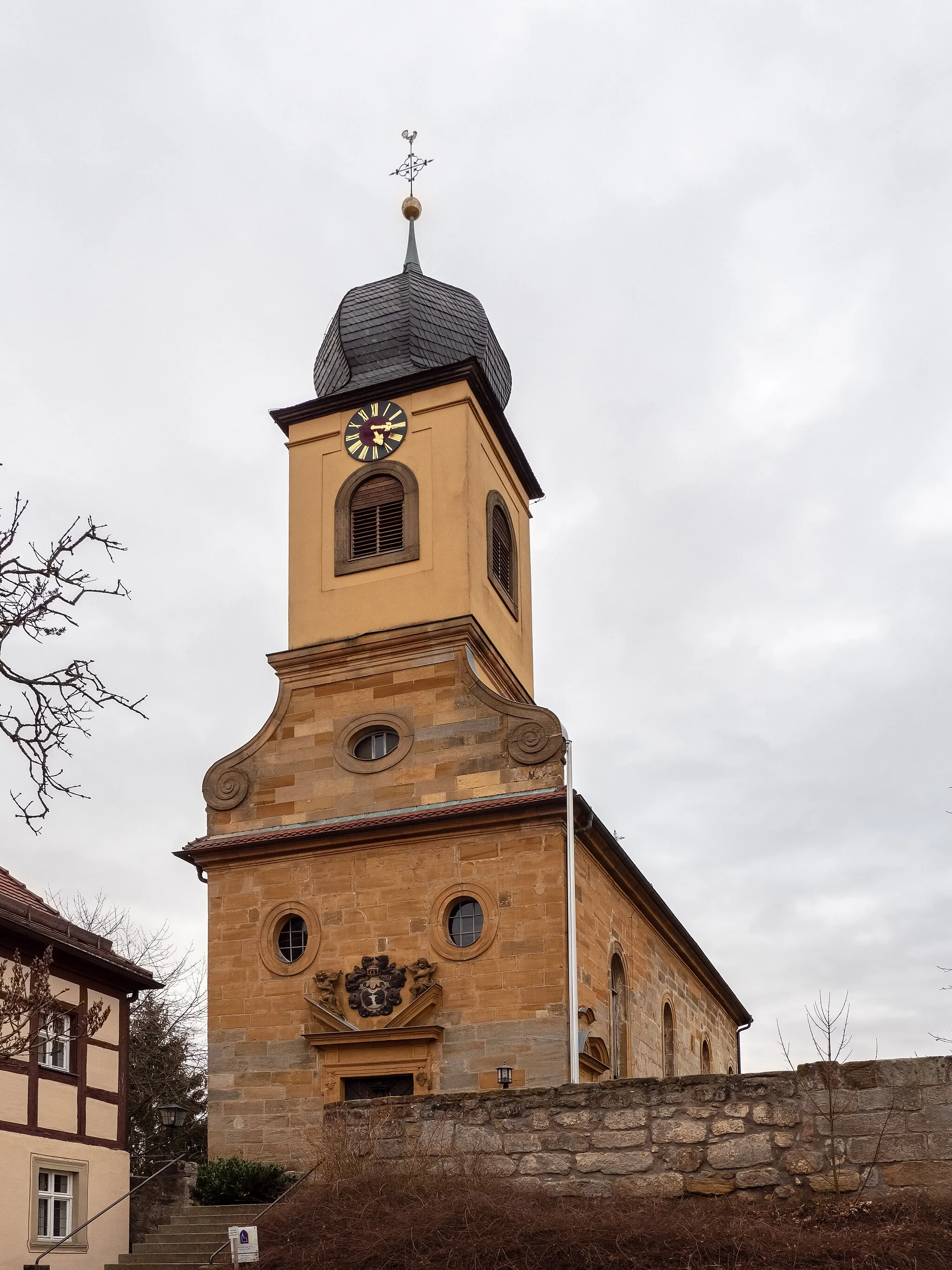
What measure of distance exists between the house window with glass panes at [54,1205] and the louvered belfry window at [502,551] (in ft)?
43.8

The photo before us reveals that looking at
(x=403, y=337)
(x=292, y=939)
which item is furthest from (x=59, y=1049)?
(x=403, y=337)

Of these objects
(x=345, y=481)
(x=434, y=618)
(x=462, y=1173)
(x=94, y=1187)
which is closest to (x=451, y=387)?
(x=345, y=481)

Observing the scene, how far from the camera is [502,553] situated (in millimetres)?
29484

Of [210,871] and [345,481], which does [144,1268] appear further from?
[345,481]

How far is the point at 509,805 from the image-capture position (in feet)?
75.3

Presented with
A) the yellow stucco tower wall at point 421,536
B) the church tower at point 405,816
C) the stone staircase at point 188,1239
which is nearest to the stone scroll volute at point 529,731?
the church tower at point 405,816

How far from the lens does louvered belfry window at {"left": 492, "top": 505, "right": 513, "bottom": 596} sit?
2891 cm

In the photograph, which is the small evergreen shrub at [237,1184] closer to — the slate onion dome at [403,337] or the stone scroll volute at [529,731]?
the stone scroll volute at [529,731]

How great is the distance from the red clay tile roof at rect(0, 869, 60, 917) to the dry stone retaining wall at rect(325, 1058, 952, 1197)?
37.9 feet

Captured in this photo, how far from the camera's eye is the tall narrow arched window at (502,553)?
93.1ft

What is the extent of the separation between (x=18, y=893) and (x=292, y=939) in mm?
4452

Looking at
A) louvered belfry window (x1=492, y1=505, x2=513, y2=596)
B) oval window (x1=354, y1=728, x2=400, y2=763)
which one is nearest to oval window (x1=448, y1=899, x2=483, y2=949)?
oval window (x1=354, y1=728, x2=400, y2=763)

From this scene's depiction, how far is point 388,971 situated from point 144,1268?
5.82 meters

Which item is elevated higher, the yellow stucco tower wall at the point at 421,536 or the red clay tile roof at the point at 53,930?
the yellow stucco tower wall at the point at 421,536
